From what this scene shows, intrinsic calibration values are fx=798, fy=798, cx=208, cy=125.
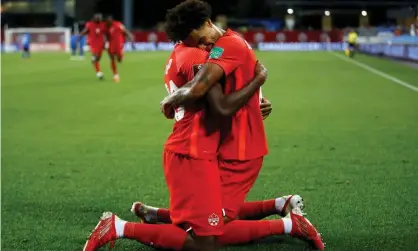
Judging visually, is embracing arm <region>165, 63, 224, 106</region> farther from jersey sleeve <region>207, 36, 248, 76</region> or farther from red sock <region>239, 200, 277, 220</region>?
red sock <region>239, 200, 277, 220</region>

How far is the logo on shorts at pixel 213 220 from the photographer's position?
16.1 feet

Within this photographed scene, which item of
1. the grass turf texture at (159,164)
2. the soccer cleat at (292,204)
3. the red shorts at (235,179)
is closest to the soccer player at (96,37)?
the grass turf texture at (159,164)

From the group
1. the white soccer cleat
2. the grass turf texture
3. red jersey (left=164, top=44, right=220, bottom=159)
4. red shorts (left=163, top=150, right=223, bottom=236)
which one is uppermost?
red jersey (left=164, top=44, right=220, bottom=159)

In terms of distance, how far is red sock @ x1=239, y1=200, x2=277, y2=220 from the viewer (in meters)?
5.83

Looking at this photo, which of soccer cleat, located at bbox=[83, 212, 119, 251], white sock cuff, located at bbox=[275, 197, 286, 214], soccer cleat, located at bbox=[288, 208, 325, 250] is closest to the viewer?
soccer cleat, located at bbox=[83, 212, 119, 251]

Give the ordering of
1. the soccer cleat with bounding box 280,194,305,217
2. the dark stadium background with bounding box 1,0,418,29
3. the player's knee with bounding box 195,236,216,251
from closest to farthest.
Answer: the player's knee with bounding box 195,236,216,251 → the soccer cleat with bounding box 280,194,305,217 → the dark stadium background with bounding box 1,0,418,29

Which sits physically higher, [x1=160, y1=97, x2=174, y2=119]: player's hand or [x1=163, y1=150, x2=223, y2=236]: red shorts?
[x1=160, y1=97, x2=174, y2=119]: player's hand

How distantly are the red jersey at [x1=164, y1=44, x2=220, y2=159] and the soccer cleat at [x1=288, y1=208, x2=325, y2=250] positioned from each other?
82 centimetres

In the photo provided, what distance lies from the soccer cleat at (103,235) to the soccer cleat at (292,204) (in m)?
1.26

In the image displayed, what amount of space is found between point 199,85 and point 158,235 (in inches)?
44.3

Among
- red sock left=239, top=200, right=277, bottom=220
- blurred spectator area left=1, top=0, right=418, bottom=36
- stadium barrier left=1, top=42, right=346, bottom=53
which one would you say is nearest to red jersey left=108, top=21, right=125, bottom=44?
red sock left=239, top=200, right=277, bottom=220

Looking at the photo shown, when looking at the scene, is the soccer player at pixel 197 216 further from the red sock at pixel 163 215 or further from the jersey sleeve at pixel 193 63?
the red sock at pixel 163 215

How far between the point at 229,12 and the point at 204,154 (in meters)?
73.5

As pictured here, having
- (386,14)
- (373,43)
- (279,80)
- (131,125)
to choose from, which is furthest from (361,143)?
(386,14)
